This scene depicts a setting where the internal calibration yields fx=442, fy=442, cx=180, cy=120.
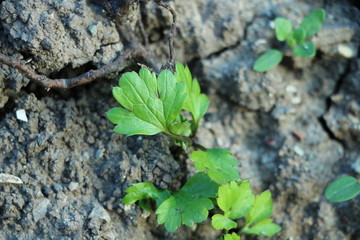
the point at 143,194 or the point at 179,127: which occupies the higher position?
the point at 179,127

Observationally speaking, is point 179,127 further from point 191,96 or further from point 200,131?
point 200,131

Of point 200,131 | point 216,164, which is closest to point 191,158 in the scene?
point 216,164

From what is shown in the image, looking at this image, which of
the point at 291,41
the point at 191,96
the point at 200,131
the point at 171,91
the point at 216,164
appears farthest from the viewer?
the point at 291,41

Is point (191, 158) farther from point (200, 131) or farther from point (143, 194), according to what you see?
point (200, 131)

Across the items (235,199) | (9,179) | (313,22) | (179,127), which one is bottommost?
(235,199)

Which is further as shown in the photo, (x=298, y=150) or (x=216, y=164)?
(x=298, y=150)

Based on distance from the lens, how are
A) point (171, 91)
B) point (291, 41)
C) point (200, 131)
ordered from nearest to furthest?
point (171, 91) < point (200, 131) < point (291, 41)
